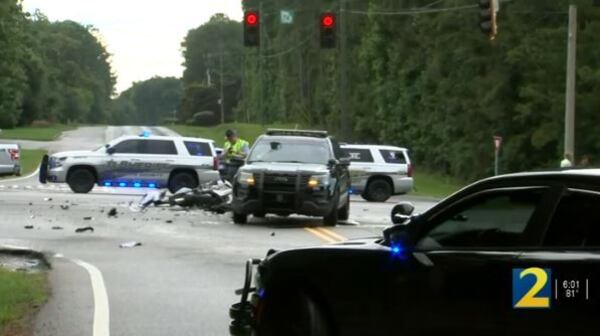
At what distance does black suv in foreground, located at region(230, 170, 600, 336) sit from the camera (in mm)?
4953

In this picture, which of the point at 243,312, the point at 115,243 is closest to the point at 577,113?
the point at 115,243

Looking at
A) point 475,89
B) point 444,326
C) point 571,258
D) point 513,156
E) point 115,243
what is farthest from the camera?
point 475,89

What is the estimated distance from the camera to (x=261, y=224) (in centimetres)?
1856

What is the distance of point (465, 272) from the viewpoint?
530cm

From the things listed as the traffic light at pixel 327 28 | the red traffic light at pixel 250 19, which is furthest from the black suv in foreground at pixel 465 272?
the red traffic light at pixel 250 19

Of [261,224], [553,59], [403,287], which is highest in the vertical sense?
[553,59]

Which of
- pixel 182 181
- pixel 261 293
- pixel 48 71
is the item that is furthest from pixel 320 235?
pixel 48 71

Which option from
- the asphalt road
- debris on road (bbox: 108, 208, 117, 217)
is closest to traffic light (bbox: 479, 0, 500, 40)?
the asphalt road

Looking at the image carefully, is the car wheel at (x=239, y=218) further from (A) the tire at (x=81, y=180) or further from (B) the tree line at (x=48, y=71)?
(B) the tree line at (x=48, y=71)

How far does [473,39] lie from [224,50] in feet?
402

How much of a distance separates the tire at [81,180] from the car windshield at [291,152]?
11.0 m

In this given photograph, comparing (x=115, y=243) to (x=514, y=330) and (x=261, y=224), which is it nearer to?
(x=261, y=224)

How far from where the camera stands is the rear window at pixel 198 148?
95.8ft

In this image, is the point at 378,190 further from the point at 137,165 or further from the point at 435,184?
the point at 435,184
